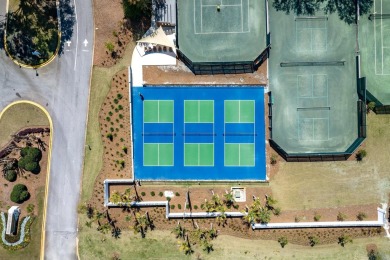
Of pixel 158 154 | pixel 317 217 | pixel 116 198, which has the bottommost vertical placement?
pixel 317 217

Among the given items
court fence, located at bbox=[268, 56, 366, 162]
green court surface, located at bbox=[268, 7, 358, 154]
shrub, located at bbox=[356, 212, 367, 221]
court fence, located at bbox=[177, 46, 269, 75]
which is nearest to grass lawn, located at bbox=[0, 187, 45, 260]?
court fence, located at bbox=[177, 46, 269, 75]

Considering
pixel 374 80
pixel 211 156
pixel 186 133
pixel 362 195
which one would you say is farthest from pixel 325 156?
pixel 186 133

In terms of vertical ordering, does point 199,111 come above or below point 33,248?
above

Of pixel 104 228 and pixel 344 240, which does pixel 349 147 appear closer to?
pixel 344 240

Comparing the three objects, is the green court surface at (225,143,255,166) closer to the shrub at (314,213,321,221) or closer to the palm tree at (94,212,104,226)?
the shrub at (314,213,321,221)

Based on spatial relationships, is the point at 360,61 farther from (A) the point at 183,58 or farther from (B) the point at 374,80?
(A) the point at 183,58

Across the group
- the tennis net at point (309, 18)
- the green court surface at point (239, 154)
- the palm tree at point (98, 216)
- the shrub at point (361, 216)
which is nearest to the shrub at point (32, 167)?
the palm tree at point (98, 216)

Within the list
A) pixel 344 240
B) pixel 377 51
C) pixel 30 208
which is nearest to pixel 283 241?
pixel 344 240
